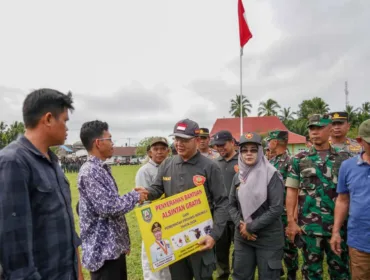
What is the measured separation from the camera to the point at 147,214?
2756 mm

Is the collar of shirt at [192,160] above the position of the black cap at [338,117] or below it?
below

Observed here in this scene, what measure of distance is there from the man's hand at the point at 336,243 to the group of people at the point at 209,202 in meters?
0.01

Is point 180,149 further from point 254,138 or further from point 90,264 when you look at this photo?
point 90,264

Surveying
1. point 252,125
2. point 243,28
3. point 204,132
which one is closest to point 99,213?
point 204,132

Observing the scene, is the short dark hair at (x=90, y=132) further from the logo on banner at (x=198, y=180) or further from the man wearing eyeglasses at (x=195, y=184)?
the logo on banner at (x=198, y=180)

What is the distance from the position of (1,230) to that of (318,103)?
193 feet

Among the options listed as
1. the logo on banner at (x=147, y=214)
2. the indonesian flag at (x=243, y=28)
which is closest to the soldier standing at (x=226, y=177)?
the logo on banner at (x=147, y=214)

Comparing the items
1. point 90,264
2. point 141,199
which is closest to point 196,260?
point 141,199

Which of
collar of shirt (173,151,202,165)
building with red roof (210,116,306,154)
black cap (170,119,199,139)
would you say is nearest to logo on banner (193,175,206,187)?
collar of shirt (173,151,202,165)

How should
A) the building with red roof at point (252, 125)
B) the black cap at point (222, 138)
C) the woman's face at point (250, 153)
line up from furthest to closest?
the building with red roof at point (252, 125) → the black cap at point (222, 138) → the woman's face at point (250, 153)

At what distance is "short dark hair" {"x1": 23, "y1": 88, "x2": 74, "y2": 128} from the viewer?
175cm

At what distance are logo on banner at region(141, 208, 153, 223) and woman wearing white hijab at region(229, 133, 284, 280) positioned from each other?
3.55ft

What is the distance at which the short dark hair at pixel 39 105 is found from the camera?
1.75 meters

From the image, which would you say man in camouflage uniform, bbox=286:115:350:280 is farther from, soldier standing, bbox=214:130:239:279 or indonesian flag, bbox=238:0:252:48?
indonesian flag, bbox=238:0:252:48
